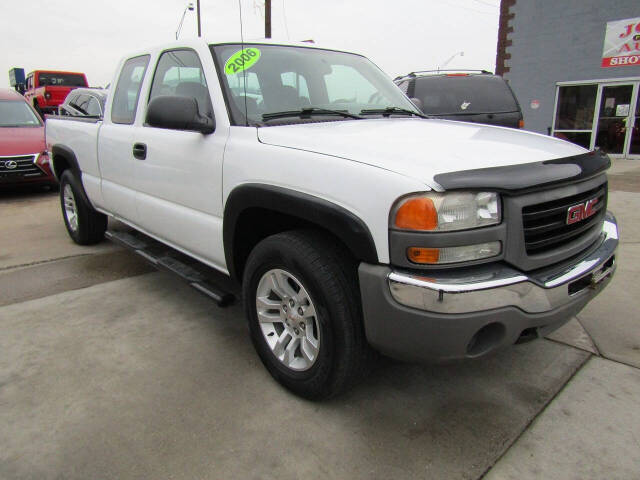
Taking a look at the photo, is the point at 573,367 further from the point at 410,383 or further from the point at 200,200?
the point at 200,200

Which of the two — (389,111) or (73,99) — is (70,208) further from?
(73,99)

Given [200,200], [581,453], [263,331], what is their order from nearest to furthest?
[581,453]
[263,331]
[200,200]

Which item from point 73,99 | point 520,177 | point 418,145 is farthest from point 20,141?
point 520,177

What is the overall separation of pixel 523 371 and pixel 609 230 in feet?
2.97

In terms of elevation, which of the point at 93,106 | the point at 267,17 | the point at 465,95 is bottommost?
the point at 93,106

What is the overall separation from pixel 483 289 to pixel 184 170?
1.96 metres

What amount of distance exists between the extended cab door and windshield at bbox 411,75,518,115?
12.6 ft

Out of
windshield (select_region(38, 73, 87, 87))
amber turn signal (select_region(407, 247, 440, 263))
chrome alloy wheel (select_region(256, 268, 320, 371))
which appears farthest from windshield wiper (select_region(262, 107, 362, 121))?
windshield (select_region(38, 73, 87, 87))

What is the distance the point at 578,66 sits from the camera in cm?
1272

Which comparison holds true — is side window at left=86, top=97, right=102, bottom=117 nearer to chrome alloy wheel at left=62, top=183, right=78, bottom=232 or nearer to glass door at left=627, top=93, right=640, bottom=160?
chrome alloy wheel at left=62, top=183, right=78, bottom=232

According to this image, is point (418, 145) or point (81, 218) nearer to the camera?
point (418, 145)

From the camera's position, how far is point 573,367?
2625 mm

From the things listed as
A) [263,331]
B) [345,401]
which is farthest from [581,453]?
[263,331]

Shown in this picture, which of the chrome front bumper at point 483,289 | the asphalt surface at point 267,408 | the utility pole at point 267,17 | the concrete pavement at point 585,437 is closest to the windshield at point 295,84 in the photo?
the chrome front bumper at point 483,289
